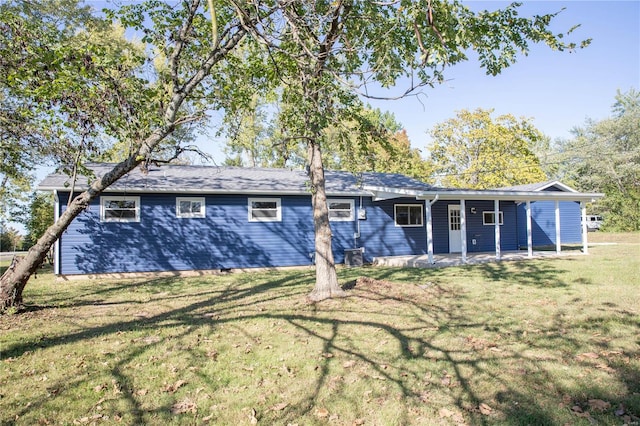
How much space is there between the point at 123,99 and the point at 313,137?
3.42 m

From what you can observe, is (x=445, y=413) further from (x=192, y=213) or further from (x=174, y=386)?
(x=192, y=213)

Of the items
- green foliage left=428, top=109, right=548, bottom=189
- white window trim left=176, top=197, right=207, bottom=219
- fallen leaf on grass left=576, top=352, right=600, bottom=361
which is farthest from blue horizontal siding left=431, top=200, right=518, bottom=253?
fallen leaf on grass left=576, top=352, right=600, bottom=361

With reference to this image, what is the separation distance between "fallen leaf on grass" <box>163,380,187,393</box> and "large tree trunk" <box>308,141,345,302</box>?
372cm

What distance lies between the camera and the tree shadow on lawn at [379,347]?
3.51m

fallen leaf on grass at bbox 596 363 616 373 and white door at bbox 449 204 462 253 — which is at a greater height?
white door at bbox 449 204 462 253

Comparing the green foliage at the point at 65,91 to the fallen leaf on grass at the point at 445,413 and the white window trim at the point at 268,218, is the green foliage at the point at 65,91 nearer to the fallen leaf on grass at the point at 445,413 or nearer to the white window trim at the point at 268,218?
the white window trim at the point at 268,218

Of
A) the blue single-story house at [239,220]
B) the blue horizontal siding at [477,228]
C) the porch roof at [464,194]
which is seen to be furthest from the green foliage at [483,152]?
the blue single-story house at [239,220]

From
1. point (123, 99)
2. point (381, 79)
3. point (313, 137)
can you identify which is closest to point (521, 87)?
point (313, 137)

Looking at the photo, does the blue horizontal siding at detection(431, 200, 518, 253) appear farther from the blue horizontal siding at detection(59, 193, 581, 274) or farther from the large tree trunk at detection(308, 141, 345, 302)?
the large tree trunk at detection(308, 141, 345, 302)

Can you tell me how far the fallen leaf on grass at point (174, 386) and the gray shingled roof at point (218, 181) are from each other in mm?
7352

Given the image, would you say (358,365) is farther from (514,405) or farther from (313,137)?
(313,137)

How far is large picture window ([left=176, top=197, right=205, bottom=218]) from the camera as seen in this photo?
12.6 m

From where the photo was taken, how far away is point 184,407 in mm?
3520

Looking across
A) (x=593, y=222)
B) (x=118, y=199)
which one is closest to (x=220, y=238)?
(x=118, y=199)
